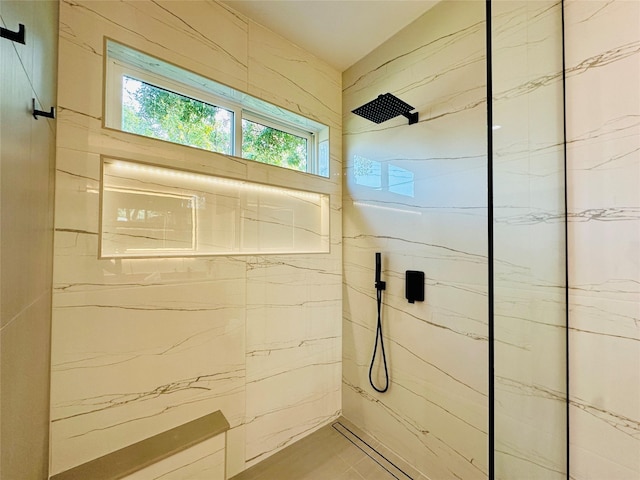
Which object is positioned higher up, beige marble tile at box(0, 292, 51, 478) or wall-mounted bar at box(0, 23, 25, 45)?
wall-mounted bar at box(0, 23, 25, 45)

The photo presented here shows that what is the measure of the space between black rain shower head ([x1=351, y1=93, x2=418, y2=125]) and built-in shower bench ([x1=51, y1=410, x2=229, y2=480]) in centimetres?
192

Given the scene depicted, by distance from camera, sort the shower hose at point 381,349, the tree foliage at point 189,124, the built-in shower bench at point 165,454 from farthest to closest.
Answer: the shower hose at point 381,349 < the tree foliage at point 189,124 < the built-in shower bench at point 165,454

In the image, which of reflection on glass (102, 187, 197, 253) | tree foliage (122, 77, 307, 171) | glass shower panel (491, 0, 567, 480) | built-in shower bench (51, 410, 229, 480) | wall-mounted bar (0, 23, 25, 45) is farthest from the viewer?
tree foliage (122, 77, 307, 171)

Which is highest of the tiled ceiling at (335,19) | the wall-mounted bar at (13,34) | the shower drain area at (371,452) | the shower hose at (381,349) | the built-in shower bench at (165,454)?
the tiled ceiling at (335,19)

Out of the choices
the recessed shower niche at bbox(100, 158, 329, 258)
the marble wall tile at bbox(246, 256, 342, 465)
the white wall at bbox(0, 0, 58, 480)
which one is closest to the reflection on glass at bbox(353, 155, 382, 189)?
the recessed shower niche at bbox(100, 158, 329, 258)

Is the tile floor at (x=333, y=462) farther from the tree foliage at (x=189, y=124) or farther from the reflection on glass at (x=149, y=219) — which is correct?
the tree foliage at (x=189, y=124)

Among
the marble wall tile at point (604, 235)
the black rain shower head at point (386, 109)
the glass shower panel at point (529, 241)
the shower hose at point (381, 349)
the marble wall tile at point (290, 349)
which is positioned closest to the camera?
the glass shower panel at point (529, 241)

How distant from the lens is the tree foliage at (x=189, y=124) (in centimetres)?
137

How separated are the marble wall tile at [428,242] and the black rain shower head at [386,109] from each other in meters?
0.08

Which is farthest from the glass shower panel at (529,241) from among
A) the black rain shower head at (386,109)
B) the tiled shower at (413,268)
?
the black rain shower head at (386,109)

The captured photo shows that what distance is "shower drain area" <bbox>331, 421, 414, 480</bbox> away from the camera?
1.57 meters

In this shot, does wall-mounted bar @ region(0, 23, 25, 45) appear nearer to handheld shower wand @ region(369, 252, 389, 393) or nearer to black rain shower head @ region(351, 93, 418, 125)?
black rain shower head @ region(351, 93, 418, 125)

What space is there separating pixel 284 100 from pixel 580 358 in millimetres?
2102

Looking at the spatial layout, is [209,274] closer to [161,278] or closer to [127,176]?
[161,278]
